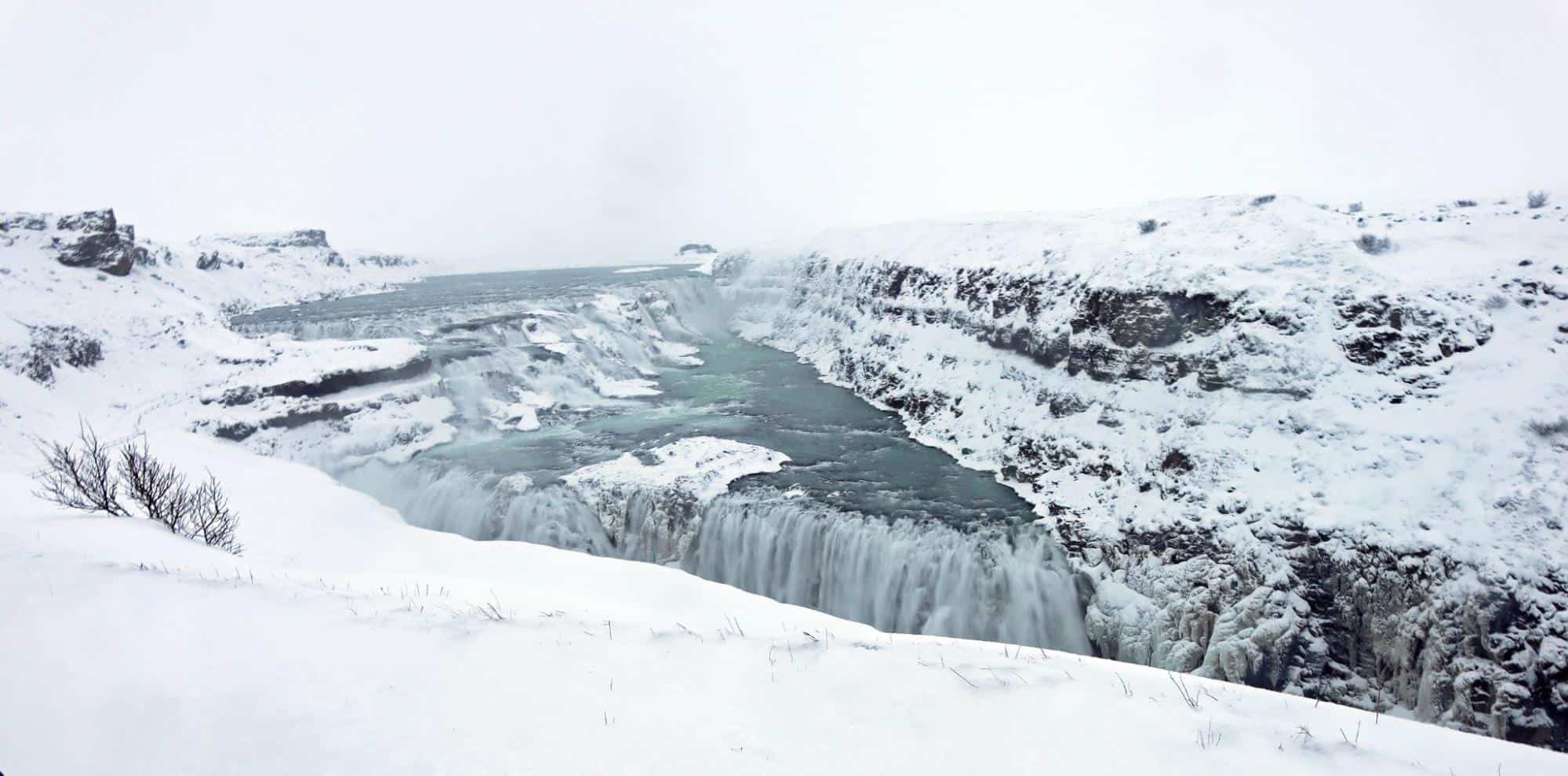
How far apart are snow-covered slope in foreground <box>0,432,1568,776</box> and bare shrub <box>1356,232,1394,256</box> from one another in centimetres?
1979

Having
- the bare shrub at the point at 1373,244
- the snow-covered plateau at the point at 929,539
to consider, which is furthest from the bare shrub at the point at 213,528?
the bare shrub at the point at 1373,244

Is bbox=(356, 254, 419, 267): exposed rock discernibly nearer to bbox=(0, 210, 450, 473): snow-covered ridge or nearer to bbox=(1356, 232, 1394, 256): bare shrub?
bbox=(0, 210, 450, 473): snow-covered ridge

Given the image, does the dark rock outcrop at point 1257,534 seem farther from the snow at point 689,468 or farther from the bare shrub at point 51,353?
the bare shrub at point 51,353

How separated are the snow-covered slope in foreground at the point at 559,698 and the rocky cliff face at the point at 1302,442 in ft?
29.8

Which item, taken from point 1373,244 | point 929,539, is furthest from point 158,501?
point 1373,244

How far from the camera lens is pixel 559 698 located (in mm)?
4785

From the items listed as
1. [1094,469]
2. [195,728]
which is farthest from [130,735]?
[1094,469]

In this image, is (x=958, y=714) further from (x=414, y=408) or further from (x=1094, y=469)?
(x=414, y=408)

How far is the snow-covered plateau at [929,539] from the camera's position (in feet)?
14.6

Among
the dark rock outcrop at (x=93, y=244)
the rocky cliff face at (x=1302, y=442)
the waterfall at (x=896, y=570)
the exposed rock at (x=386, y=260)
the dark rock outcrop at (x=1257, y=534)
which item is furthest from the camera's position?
the exposed rock at (x=386, y=260)

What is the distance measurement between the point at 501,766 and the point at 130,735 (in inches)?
112

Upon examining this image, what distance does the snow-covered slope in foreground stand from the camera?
4.09 m

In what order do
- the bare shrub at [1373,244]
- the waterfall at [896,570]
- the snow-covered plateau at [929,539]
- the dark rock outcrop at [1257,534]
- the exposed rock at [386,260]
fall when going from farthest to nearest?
the exposed rock at [386,260], the bare shrub at [1373,244], the waterfall at [896,570], the dark rock outcrop at [1257,534], the snow-covered plateau at [929,539]

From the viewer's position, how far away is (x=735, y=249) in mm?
63969
